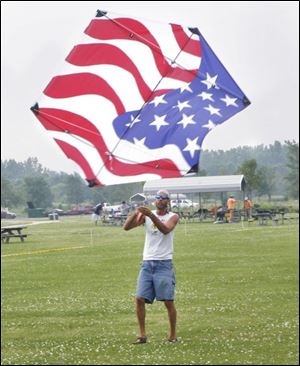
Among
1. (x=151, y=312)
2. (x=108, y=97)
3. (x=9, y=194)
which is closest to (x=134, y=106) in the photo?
(x=108, y=97)

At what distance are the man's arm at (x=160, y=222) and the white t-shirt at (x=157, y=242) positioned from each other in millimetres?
24

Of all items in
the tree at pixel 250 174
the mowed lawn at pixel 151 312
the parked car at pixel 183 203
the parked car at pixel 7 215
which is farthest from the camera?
the mowed lawn at pixel 151 312

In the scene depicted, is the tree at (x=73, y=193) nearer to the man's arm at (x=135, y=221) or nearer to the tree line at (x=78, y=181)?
the tree line at (x=78, y=181)

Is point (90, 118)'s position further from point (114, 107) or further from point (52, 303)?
point (52, 303)

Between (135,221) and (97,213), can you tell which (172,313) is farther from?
(97,213)

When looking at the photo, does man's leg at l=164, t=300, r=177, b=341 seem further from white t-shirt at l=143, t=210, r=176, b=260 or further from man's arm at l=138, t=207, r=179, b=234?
man's arm at l=138, t=207, r=179, b=234

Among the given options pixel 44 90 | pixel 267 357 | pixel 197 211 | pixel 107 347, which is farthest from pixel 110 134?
pixel 107 347

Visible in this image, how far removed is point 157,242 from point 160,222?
0.76 ft

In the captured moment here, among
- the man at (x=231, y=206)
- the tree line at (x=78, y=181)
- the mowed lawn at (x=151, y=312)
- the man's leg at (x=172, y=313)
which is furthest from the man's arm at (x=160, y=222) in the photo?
the mowed lawn at (x=151, y=312)

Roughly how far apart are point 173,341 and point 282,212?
14.7ft

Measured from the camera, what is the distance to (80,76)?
530cm

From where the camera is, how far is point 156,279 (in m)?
5.47

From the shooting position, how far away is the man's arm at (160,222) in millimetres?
5289

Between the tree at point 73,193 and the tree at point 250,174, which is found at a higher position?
the tree at point 250,174
